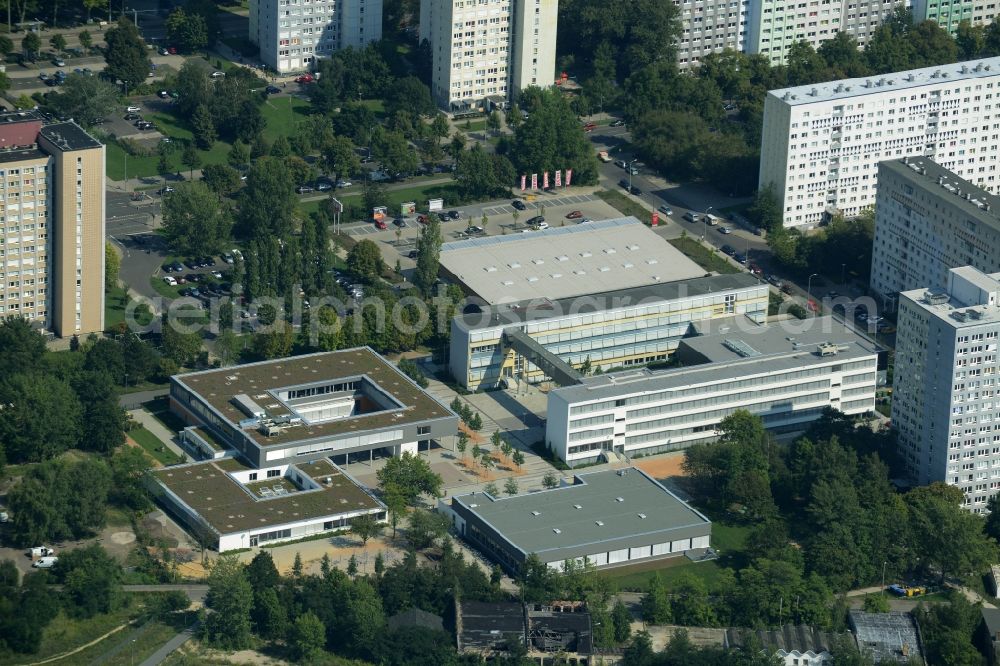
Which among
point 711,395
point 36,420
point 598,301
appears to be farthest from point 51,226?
point 711,395

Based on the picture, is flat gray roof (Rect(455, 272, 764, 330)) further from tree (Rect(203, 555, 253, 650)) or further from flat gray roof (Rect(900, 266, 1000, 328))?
tree (Rect(203, 555, 253, 650))

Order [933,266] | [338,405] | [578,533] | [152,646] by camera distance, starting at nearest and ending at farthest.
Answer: [152,646], [578,533], [338,405], [933,266]

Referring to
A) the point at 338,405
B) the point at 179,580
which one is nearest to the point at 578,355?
the point at 338,405

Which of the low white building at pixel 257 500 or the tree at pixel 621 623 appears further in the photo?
the low white building at pixel 257 500

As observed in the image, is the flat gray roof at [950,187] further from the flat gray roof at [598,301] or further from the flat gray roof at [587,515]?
the flat gray roof at [587,515]

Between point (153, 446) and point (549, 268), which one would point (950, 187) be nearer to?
point (549, 268)

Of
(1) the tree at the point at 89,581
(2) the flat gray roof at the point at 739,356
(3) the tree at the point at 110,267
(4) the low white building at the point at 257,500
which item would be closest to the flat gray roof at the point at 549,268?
(2) the flat gray roof at the point at 739,356

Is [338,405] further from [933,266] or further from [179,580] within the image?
[933,266]
